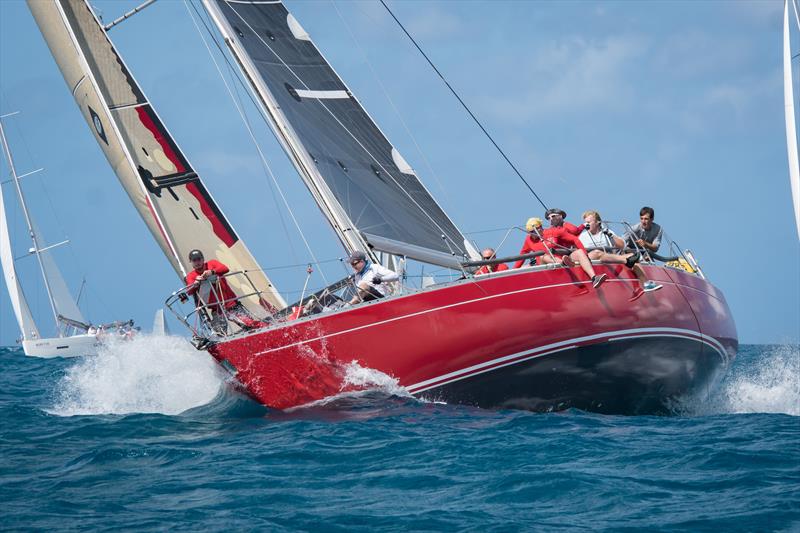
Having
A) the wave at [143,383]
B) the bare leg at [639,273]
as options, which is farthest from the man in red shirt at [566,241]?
the wave at [143,383]

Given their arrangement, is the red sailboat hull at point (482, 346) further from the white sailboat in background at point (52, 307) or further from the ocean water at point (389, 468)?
the white sailboat in background at point (52, 307)

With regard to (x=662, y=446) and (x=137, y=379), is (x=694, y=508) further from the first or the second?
(x=137, y=379)

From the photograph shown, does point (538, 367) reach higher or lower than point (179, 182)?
lower

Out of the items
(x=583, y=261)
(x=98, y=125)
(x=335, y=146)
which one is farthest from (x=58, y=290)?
(x=583, y=261)

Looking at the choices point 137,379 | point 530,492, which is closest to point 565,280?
point 530,492

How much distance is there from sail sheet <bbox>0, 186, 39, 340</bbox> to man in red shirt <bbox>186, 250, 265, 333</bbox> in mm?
24829

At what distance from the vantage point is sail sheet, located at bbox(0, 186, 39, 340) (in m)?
32.6

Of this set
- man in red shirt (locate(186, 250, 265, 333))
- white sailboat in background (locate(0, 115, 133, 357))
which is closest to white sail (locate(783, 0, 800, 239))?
man in red shirt (locate(186, 250, 265, 333))

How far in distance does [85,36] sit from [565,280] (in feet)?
27.3

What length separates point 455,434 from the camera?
799 centimetres

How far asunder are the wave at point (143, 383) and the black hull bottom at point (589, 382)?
2908mm

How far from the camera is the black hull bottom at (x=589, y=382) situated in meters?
9.20

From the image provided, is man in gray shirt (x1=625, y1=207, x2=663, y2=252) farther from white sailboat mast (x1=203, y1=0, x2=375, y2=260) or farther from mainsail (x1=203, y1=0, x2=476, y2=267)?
white sailboat mast (x1=203, y1=0, x2=375, y2=260)

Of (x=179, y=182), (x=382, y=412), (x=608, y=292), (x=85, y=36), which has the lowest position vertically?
(x=382, y=412)
